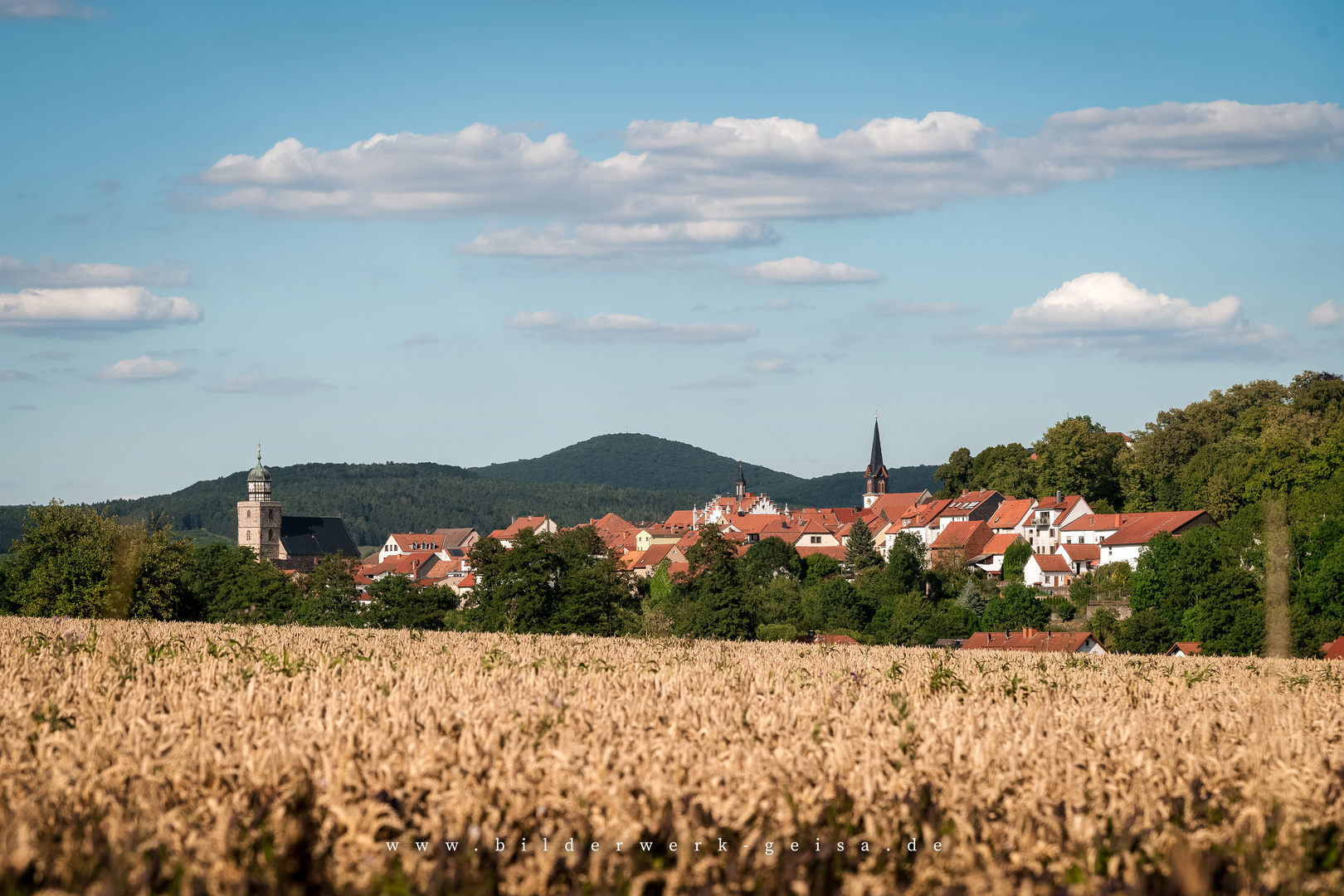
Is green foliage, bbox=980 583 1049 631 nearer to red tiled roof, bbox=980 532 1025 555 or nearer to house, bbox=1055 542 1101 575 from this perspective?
house, bbox=1055 542 1101 575

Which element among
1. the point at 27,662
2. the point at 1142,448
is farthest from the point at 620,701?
the point at 1142,448

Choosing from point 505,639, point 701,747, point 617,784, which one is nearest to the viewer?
point 617,784

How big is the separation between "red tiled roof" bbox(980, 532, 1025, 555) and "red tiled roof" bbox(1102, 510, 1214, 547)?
1013 centimetres

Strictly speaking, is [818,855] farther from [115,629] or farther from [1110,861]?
[115,629]

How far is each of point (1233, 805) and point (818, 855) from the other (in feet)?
9.00

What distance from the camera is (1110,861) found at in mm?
5680

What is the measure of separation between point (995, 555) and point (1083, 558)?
390 inches

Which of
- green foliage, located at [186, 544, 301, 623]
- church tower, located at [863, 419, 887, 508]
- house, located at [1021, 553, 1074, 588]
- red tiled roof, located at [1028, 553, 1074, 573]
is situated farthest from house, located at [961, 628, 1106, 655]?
church tower, located at [863, 419, 887, 508]

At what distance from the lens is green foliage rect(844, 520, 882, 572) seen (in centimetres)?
11088

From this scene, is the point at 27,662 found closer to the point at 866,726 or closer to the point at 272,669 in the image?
the point at 272,669

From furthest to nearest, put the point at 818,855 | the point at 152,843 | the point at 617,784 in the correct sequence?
the point at 617,784, the point at 818,855, the point at 152,843

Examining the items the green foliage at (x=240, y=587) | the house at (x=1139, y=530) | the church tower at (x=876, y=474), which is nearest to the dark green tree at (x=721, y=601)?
the green foliage at (x=240, y=587)

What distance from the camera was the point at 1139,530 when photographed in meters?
101

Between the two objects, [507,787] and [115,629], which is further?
[115,629]
